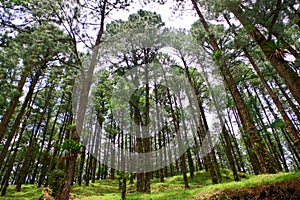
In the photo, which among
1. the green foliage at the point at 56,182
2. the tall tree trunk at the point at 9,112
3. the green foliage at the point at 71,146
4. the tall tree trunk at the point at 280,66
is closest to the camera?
the tall tree trunk at the point at 280,66

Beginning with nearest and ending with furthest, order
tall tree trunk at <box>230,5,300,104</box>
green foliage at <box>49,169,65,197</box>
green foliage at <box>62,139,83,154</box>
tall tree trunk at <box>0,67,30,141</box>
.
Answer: tall tree trunk at <box>230,5,300,104</box> < green foliage at <box>62,139,83,154</box> < green foliage at <box>49,169,65,197</box> < tall tree trunk at <box>0,67,30,141</box>

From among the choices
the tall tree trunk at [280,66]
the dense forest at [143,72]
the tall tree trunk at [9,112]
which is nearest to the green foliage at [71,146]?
the dense forest at [143,72]

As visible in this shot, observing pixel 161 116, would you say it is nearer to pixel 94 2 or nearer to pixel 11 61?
pixel 94 2

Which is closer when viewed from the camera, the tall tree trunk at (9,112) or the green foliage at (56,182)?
the green foliage at (56,182)

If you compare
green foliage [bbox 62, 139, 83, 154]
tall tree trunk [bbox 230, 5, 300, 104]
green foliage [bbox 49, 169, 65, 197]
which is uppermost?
tall tree trunk [bbox 230, 5, 300, 104]

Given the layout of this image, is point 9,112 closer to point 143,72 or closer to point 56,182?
point 56,182

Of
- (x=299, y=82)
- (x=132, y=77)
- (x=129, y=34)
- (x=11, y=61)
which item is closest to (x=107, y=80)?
(x=132, y=77)

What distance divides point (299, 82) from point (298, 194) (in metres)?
2.92

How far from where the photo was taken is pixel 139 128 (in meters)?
16.3

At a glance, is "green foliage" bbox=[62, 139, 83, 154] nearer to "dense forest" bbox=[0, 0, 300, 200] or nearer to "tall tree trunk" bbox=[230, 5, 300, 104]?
"dense forest" bbox=[0, 0, 300, 200]

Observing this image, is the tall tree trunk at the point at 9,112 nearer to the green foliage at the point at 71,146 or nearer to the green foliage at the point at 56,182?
the green foliage at the point at 56,182

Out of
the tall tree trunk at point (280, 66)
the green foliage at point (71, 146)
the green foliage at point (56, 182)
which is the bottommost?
the green foliage at point (56, 182)

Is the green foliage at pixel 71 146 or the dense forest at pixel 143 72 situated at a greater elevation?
the dense forest at pixel 143 72

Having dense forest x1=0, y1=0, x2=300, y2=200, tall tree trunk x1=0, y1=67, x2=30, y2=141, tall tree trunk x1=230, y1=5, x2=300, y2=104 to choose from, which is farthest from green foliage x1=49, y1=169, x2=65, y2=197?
tall tree trunk x1=230, y1=5, x2=300, y2=104
